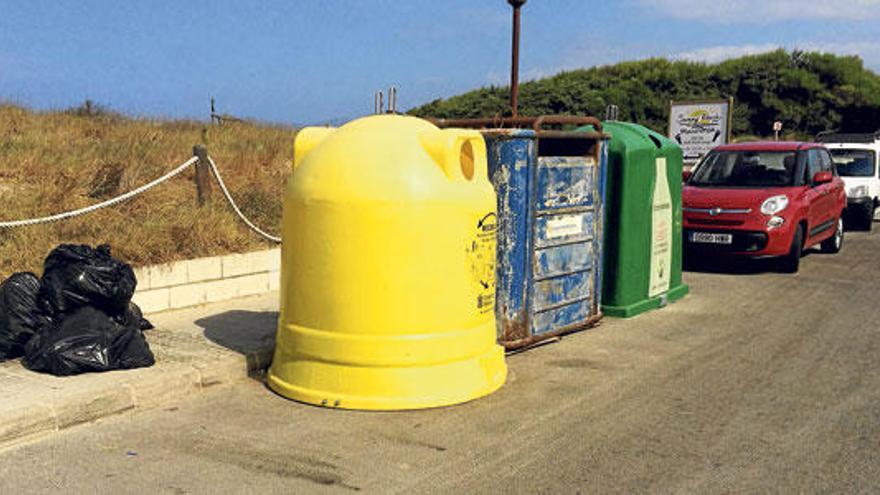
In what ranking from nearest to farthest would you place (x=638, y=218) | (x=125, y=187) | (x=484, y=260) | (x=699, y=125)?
(x=484, y=260) < (x=638, y=218) < (x=125, y=187) < (x=699, y=125)

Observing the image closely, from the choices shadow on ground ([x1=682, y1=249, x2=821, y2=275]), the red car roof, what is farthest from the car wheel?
the red car roof

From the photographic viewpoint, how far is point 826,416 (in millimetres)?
5031

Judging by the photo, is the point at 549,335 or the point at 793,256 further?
the point at 793,256

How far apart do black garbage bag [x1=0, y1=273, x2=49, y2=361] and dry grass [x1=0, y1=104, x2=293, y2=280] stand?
110 cm

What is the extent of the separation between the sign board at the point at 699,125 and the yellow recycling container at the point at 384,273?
16796 mm

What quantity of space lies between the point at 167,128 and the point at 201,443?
450 inches

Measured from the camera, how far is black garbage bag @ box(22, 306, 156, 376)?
5215 millimetres

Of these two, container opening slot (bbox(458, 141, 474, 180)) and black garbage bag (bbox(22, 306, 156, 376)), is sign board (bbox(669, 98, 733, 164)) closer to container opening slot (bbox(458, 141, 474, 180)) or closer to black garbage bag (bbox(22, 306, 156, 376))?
container opening slot (bbox(458, 141, 474, 180))

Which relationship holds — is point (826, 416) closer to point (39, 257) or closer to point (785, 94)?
point (39, 257)

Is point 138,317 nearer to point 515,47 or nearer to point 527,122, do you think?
point 527,122

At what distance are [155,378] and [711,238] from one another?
789 cm

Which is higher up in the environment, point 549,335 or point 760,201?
point 760,201

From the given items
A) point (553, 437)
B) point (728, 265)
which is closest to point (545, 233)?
point (553, 437)

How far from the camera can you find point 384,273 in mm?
5066
